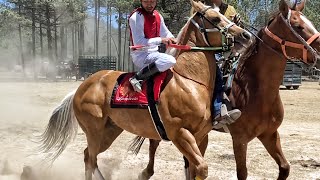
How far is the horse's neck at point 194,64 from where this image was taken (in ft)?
15.8

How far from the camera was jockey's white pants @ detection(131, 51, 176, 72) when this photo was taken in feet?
15.4

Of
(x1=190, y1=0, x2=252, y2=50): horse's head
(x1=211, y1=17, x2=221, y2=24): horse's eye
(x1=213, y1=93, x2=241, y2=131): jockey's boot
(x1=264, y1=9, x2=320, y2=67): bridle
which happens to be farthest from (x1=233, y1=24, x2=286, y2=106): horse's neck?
(x1=211, y1=17, x2=221, y2=24): horse's eye

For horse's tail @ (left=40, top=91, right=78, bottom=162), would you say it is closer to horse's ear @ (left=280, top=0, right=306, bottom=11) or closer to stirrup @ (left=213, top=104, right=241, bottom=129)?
stirrup @ (left=213, top=104, right=241, bottom=129)

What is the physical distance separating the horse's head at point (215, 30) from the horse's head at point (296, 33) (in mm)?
680

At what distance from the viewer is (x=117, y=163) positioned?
7199mm

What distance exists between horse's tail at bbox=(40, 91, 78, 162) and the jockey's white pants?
1.51 metres

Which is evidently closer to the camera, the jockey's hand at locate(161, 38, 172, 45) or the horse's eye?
the horse's eye

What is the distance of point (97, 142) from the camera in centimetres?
568

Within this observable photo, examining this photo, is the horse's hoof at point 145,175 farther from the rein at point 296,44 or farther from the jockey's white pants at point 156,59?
the rein at point 296,44

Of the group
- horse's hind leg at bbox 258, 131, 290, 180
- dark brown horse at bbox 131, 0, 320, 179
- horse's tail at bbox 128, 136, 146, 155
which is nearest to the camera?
dark brown horse at bbox 131, 0, 320, 179

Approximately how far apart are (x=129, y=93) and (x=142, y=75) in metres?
0.34

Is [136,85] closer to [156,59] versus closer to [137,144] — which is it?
[156,59]

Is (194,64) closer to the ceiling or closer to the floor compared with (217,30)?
closer to the floor

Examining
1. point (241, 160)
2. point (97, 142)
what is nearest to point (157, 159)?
point (97, 142)
